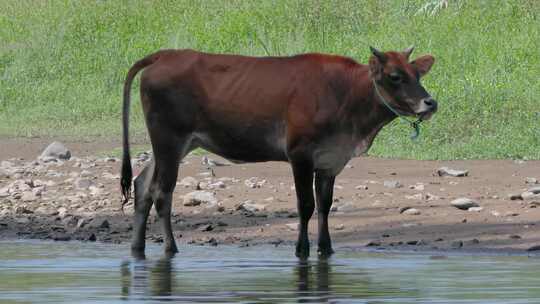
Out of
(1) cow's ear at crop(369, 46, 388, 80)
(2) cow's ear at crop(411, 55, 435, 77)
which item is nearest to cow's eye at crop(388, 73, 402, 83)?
(1) cow's ear at crop(369, 46, 388, 80)

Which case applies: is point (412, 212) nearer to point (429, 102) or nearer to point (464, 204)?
point (464, 204)

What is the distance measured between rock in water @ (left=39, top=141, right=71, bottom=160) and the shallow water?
21.5 feet

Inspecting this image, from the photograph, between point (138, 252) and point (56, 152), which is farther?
point (56, 152)

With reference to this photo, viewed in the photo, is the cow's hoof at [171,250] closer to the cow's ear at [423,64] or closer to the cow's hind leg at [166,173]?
the cow's hind leg at [166,173]

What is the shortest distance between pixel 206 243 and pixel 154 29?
50.5ft

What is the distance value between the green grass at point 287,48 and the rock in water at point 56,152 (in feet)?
7.72

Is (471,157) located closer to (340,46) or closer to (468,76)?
(468,76)

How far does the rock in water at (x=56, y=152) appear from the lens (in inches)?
707

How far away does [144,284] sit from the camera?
8953 mm

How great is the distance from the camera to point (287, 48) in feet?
80.4

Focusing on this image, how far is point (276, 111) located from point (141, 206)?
1.36 metres

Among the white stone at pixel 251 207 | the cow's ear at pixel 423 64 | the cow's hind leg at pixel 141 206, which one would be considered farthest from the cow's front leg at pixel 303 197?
the white stone at pixel 251 207

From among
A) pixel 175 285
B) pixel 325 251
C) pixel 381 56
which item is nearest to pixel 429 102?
pixel 381 56

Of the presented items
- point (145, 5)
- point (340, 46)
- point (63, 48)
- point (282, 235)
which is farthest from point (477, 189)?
point (145, 5)
